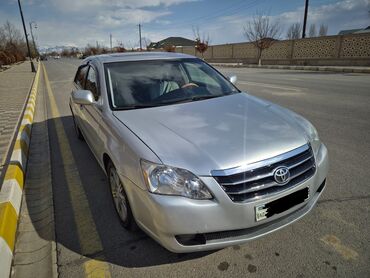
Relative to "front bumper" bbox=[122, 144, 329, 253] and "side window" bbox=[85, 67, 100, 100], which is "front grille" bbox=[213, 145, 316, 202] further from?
"side window" bbox=[85, 67, 100, 100]

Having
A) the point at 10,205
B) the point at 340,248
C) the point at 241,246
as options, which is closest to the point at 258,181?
the point at 241,246

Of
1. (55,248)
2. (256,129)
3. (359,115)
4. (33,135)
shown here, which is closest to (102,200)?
(55,248)

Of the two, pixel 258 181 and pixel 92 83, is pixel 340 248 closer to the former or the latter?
pixel 258 181

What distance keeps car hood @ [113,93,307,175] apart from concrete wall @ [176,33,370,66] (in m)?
23.8

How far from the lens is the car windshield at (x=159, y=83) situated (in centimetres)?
297

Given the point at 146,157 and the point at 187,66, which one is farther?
the point at 187,66

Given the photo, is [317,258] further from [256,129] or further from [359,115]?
[359,115]

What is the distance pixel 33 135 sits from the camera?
607 centimetres

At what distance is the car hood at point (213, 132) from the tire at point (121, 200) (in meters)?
0.55

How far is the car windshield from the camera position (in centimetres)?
297

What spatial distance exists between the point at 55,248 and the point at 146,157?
51.8 inches

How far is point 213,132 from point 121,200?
3.64ft

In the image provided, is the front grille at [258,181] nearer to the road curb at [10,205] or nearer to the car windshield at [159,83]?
the car windshield at [159,83]

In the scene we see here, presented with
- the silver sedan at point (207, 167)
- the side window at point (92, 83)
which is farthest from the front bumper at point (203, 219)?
the side window at point (92, 83)
